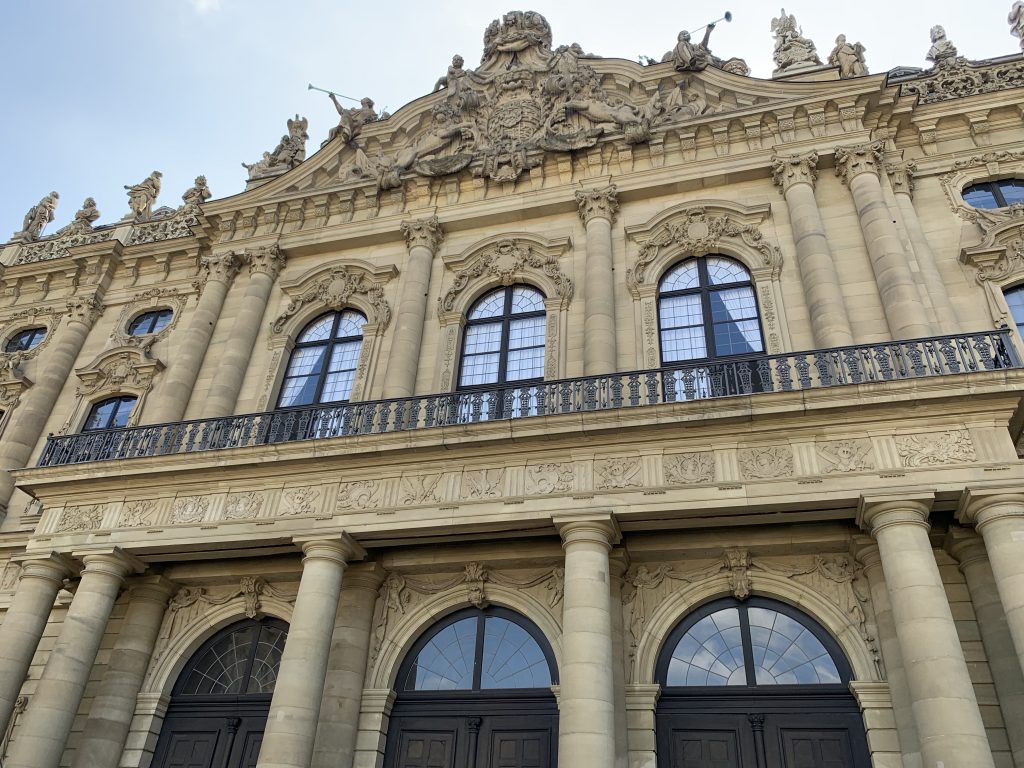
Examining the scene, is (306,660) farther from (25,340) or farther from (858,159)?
(25,340)

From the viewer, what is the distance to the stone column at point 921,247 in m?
11.7

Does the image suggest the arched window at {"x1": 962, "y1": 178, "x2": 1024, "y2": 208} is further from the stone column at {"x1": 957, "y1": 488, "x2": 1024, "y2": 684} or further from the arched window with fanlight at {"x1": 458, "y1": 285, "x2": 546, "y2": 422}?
the arched window with fanlight at {"x1": 458, "y1": 285, "x2": 546, "y2": 422}

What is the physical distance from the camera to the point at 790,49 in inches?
680

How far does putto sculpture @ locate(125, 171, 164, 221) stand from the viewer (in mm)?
20875

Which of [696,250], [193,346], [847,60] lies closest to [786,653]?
[696,250]

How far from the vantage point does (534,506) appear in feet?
32.9

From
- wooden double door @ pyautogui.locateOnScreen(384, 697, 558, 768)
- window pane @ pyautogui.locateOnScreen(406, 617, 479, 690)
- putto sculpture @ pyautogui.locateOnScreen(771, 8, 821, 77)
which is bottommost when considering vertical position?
wooden double door @ pyautogui.locateOnScreen(384, 697, 558, 768)

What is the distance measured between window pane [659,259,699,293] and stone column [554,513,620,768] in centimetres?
564

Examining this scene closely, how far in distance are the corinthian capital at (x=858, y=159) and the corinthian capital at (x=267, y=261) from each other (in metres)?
11.3

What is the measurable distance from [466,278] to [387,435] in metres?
5.08

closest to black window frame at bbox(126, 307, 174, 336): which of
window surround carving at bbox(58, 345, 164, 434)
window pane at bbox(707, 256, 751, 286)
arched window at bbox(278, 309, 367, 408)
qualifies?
window surround carving at bbox(58, 345, 164, 434)

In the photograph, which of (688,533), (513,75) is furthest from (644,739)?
(513,75)

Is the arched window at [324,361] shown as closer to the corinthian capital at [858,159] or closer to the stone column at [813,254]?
the stone column at [813,254]

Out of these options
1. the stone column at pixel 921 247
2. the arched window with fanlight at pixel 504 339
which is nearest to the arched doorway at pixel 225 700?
the arched window with fanlight at pixel 504 339
